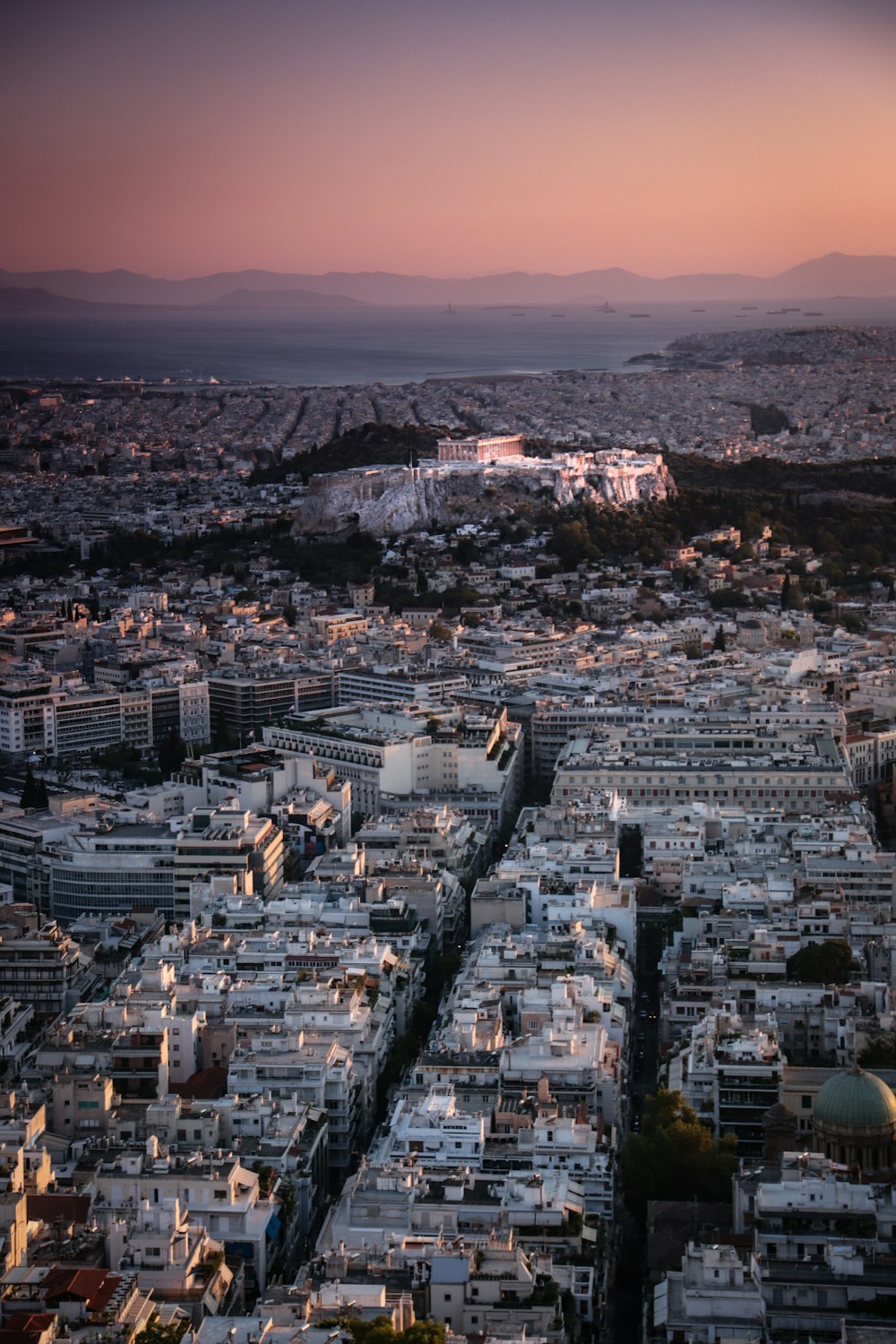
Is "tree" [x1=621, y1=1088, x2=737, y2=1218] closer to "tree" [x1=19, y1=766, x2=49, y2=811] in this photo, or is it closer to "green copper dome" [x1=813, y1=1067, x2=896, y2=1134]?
"green copper dome" [x1=813, y1=1067, x2=896, y2=1134]

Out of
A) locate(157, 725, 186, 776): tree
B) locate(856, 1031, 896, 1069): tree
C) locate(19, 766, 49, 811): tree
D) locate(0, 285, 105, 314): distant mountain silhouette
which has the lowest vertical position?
locate(157, 725, 186, 776): tree

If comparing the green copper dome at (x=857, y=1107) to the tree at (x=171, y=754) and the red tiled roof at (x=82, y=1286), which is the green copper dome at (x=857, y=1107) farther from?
the tree at (x=171, y=754)

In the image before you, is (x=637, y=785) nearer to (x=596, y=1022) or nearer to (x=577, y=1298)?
(x=596, y=1022)

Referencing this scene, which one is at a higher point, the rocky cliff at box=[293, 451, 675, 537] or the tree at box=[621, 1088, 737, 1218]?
the rocky cliff at box=[293, 451, 675, 537]

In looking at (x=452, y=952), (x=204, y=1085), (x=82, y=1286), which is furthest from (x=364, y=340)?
(x=82, y=1286)

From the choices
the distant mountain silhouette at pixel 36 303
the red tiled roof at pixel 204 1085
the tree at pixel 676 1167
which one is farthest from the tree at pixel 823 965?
the distant mountain silhouette at pixel 36 303

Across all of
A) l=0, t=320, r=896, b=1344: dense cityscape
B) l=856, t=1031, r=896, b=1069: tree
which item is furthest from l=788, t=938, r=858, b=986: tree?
l=856, t=1031, r=896, b=1069: tree

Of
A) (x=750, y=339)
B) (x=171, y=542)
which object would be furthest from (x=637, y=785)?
(x=750, y=339)
